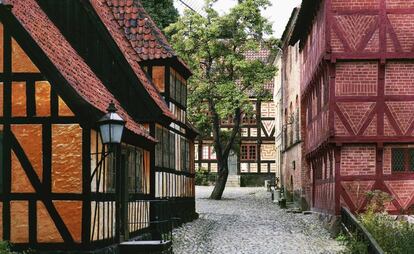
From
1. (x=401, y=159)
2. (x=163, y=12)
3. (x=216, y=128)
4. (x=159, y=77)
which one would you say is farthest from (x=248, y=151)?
(x=401, y=159)

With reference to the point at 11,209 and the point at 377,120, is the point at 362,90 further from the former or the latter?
the point at 11,209

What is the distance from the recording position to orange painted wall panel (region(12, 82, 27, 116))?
13734 millimetres

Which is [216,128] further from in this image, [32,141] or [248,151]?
[32,141]

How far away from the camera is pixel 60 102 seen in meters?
13.7

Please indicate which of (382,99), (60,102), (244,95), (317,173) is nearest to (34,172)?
(60,102)

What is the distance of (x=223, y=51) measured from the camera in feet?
131

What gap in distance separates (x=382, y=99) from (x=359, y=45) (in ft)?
5.22

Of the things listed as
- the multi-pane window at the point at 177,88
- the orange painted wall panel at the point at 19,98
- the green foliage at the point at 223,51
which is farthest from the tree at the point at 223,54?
the orange painted wall panel at the point at 19,98

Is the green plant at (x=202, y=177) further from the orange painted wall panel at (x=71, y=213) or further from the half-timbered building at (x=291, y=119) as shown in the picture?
the orange painted wall panel at (x=71, y=213)

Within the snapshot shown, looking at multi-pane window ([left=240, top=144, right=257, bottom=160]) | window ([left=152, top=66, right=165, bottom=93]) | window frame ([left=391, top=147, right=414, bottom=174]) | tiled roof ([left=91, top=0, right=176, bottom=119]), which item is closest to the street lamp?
tiled roof ([left=91, top=0, right=176, bottom=119])

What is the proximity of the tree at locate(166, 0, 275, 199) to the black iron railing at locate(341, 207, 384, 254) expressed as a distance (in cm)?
1971

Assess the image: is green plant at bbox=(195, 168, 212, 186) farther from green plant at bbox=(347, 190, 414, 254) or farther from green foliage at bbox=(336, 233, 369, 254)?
green foliage at bbox=(336, 233, 369, 254)

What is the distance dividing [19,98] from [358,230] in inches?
303

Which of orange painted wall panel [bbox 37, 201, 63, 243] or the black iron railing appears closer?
orange painted wall panel [bbox 37, 201, 63, 243]
